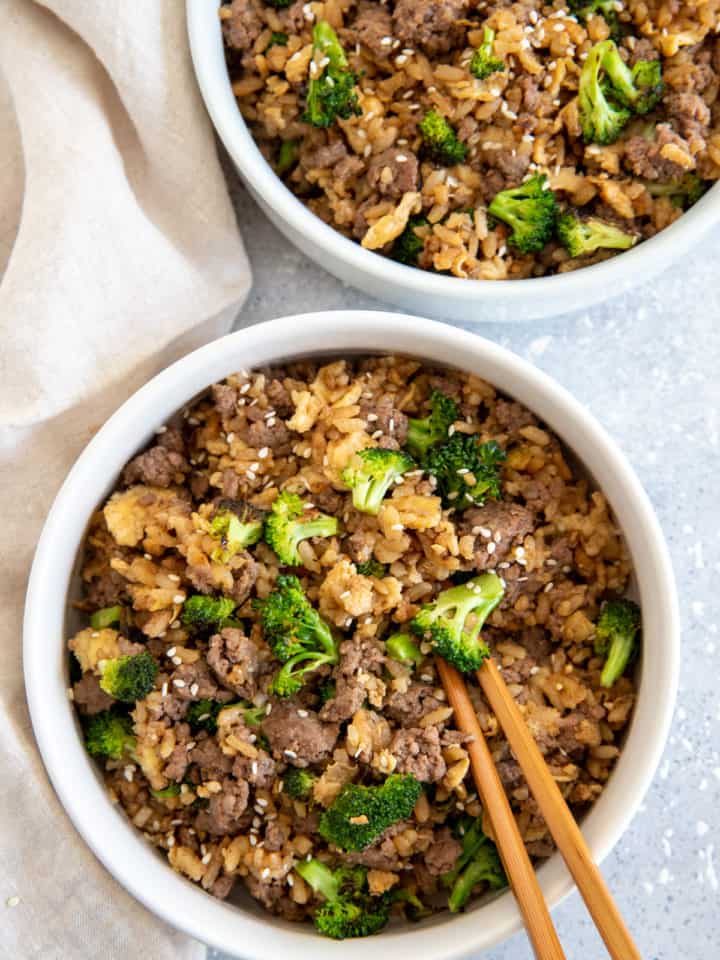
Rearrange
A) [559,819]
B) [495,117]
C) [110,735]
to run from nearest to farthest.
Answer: [559,819] < [110,735] < [495,117]

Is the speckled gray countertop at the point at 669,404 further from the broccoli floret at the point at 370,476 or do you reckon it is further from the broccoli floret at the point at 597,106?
the broccoli floret at the point at 370,476

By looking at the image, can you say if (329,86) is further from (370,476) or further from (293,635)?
(293,635)

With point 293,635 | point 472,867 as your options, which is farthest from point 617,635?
point 293,635

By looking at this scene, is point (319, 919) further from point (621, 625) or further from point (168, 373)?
point (168, 373)

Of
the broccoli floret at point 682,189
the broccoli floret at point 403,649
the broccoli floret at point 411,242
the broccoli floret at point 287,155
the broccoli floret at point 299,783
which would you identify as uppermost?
the broccoli floret at point 682,189

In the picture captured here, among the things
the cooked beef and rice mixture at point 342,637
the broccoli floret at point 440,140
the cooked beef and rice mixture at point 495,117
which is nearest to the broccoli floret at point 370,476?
the cooked beef and rice mixture at point 342,637

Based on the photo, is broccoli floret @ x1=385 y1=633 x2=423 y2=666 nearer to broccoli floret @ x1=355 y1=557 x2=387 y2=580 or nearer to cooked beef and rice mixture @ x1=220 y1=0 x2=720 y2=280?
broccoli floret @ x1=355 y1=557 x2=387 y2=580

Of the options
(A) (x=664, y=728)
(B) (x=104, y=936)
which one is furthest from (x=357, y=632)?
(B) (x=104, y=936)

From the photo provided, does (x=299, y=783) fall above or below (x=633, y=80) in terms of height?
below
